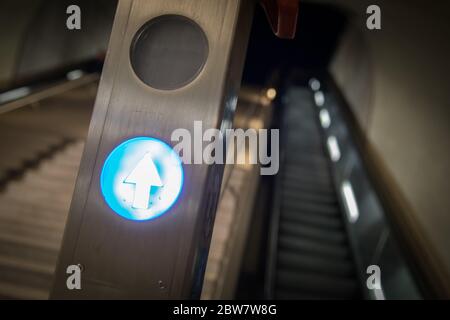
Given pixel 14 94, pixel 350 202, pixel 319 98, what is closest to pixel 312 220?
pixel 350 202

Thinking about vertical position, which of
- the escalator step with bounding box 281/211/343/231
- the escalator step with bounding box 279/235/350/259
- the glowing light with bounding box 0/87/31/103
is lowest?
the escalator step with bounding box 279/235/350/259

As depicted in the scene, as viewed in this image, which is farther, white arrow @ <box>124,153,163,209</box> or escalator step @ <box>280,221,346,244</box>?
escalator step @ <box>280,221,346,244</box>

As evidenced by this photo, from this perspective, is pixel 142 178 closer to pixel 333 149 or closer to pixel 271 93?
pixel 333 149

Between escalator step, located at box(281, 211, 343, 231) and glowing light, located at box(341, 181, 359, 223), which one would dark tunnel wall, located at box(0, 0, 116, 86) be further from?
glowing light, located at box(341, 181, 359, 223)

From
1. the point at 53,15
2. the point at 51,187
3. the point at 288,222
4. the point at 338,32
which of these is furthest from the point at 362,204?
the point at 338,32

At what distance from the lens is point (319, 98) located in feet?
30.2

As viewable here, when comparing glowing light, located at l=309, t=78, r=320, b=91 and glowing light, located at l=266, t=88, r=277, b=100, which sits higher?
glowing light, located at l=309, t=78, r=320, b=91

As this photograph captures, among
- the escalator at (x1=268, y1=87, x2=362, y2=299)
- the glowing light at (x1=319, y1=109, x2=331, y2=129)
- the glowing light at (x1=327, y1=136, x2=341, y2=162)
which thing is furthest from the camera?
the glowing light at (x1=319, y1=109, x2=331, y2=129)

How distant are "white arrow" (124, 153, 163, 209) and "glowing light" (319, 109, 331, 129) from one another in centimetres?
683

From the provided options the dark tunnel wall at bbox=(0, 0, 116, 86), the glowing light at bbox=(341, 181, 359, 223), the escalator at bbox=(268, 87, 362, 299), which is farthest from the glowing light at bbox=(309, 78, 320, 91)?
the dark tunnel wall at bbox=(0, 0, 116, 86)

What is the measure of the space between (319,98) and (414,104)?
511 centimetres

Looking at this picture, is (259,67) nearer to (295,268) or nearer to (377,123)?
(377,123)

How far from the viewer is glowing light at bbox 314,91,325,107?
28.8 feet

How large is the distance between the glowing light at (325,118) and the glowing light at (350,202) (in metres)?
2.21
